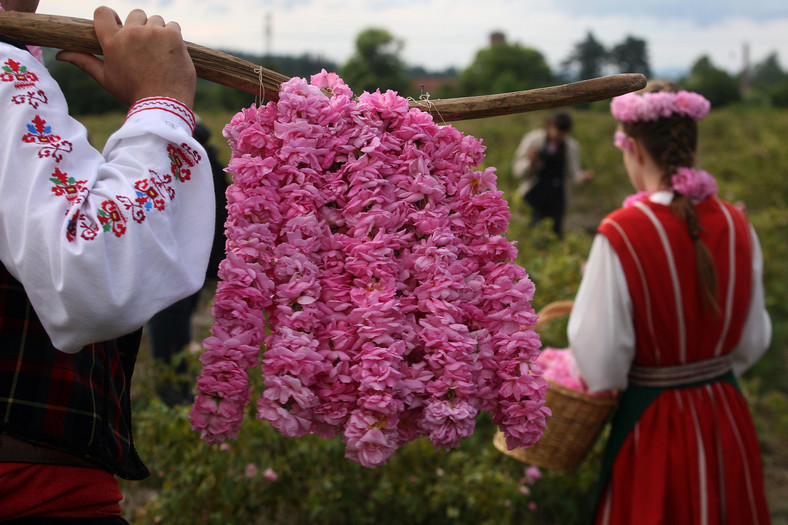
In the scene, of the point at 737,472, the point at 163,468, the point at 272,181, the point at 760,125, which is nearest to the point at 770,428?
the point at 737,472

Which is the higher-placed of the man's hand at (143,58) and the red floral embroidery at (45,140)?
the man's hand at (143,58)

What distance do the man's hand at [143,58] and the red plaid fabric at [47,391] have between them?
0.37 m

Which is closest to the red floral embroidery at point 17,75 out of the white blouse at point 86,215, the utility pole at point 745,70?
the white blouse at point 86,215

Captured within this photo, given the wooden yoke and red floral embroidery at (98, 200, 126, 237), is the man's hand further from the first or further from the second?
red floral embroidery at (98, 200, 126, 237)

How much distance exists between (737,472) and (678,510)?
0.86 ft

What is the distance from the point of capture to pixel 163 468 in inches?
102

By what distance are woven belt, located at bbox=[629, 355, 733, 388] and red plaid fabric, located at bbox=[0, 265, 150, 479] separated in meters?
1.79

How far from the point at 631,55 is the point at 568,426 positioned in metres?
53.4

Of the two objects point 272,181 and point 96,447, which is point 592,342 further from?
point 96,447

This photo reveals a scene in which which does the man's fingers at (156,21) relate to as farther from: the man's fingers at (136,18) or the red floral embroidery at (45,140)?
the red floral embroidery at (45,140)

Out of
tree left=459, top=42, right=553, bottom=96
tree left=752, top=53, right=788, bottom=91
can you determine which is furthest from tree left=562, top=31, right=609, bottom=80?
tree left=752, top=53, right=788, bottom=91

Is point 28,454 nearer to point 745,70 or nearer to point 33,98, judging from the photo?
point 33,98

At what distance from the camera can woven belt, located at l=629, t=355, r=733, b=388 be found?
2.34 meters

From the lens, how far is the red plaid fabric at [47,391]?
1.08 m
